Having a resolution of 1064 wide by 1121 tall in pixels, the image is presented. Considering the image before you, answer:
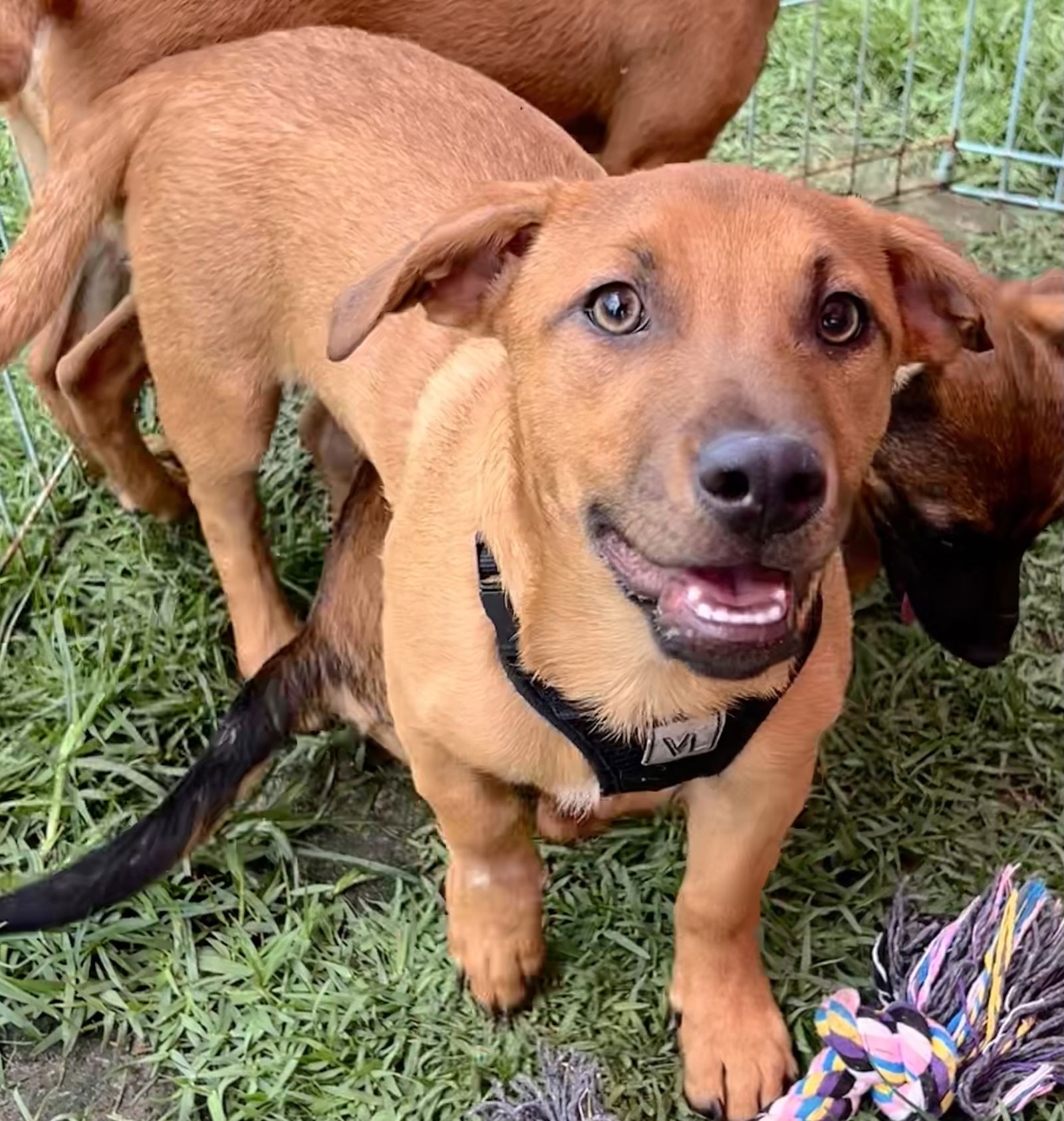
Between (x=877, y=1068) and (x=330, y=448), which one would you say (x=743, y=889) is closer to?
(x=877, y=1068)

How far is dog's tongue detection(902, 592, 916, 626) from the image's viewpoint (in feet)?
10.3

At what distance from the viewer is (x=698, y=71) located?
3496 millimetres

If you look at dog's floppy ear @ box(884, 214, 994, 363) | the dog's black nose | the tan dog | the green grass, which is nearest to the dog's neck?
the tan dog

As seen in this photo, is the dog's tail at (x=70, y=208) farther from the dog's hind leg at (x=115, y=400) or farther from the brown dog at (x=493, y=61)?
the dog's hind leg at (x=115, y=400)

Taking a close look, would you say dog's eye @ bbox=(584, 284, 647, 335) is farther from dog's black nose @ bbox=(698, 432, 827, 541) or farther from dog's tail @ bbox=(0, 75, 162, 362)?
dog's tail @ bbox=(0, 75, 162, 362)

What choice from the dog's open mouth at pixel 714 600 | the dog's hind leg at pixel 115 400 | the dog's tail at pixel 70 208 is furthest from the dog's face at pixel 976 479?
the dog's hind leg at pixel 115 400

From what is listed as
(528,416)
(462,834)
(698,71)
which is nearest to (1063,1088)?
(462,834)

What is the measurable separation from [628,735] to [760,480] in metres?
0.72

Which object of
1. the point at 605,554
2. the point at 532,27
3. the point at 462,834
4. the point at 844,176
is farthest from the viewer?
the point at 844,176

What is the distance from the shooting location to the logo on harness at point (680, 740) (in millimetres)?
2240

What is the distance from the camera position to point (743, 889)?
248 cm

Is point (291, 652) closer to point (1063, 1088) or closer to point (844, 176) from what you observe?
point (1063, 1088)

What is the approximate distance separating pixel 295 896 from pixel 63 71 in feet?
5.78

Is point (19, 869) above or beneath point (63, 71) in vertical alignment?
beneath
